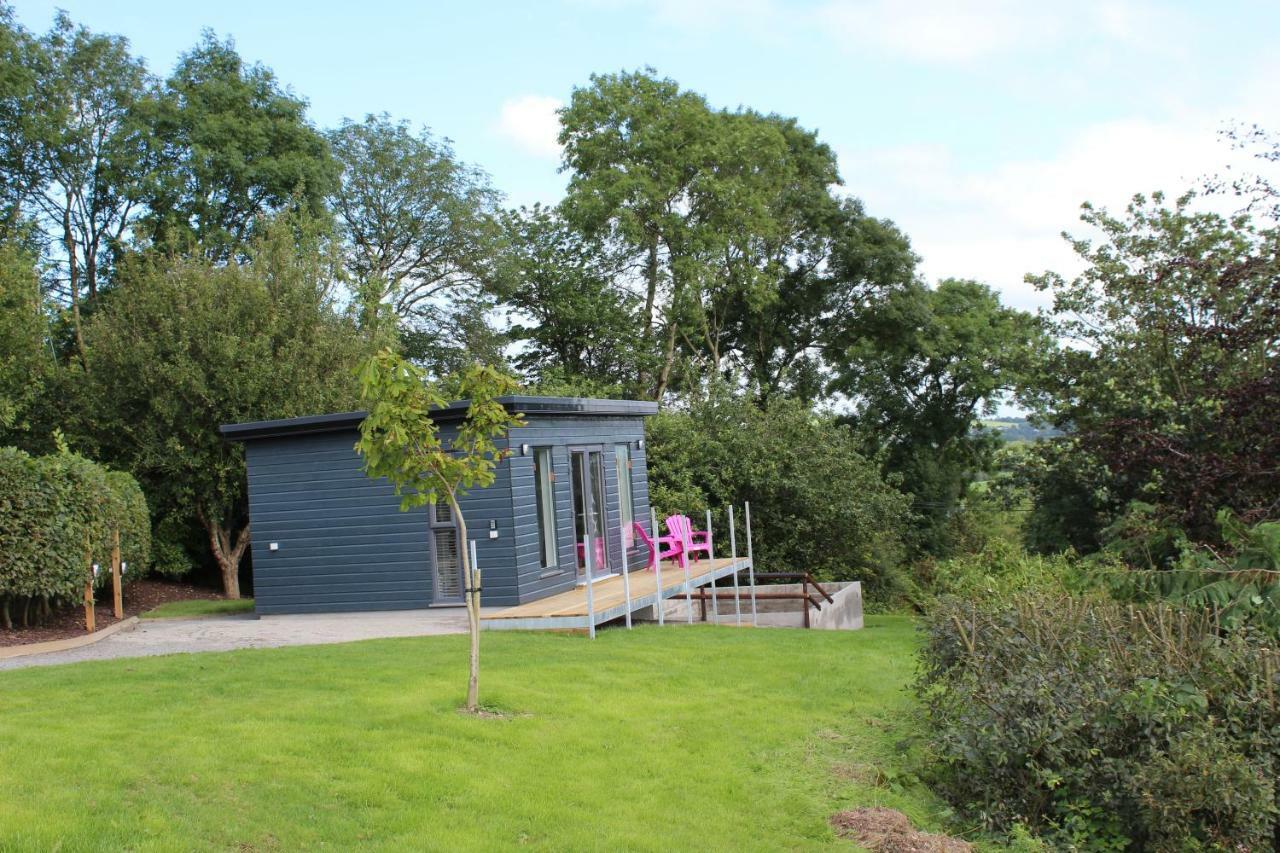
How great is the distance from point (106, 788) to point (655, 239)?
2724 centimetres

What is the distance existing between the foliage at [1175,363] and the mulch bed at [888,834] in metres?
6.66

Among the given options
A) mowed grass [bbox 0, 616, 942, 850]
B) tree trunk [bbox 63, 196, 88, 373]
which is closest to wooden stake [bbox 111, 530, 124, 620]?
mowed grass [bbox 0, 616, 942, 850]

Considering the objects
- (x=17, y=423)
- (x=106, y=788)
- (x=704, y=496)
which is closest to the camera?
(x=106, y=788)

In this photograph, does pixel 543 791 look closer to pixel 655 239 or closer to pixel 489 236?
pixel 655 239

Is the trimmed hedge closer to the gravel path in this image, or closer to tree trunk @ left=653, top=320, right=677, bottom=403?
Answer: the gravel path

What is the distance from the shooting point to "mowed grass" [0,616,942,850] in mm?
5426

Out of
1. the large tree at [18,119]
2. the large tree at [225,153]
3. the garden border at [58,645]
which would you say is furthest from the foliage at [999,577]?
the large tree at [18,119]

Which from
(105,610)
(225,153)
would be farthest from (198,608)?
(225,153)

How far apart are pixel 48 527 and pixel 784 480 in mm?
14121

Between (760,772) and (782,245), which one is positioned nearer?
(760,772)

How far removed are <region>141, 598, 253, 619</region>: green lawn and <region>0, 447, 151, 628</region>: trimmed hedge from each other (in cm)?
267

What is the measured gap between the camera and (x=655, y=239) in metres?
31.6

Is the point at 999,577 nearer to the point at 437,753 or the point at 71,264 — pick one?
the point at 437,753

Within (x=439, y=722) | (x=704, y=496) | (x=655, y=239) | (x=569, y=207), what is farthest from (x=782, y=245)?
(x=439, y=722)
